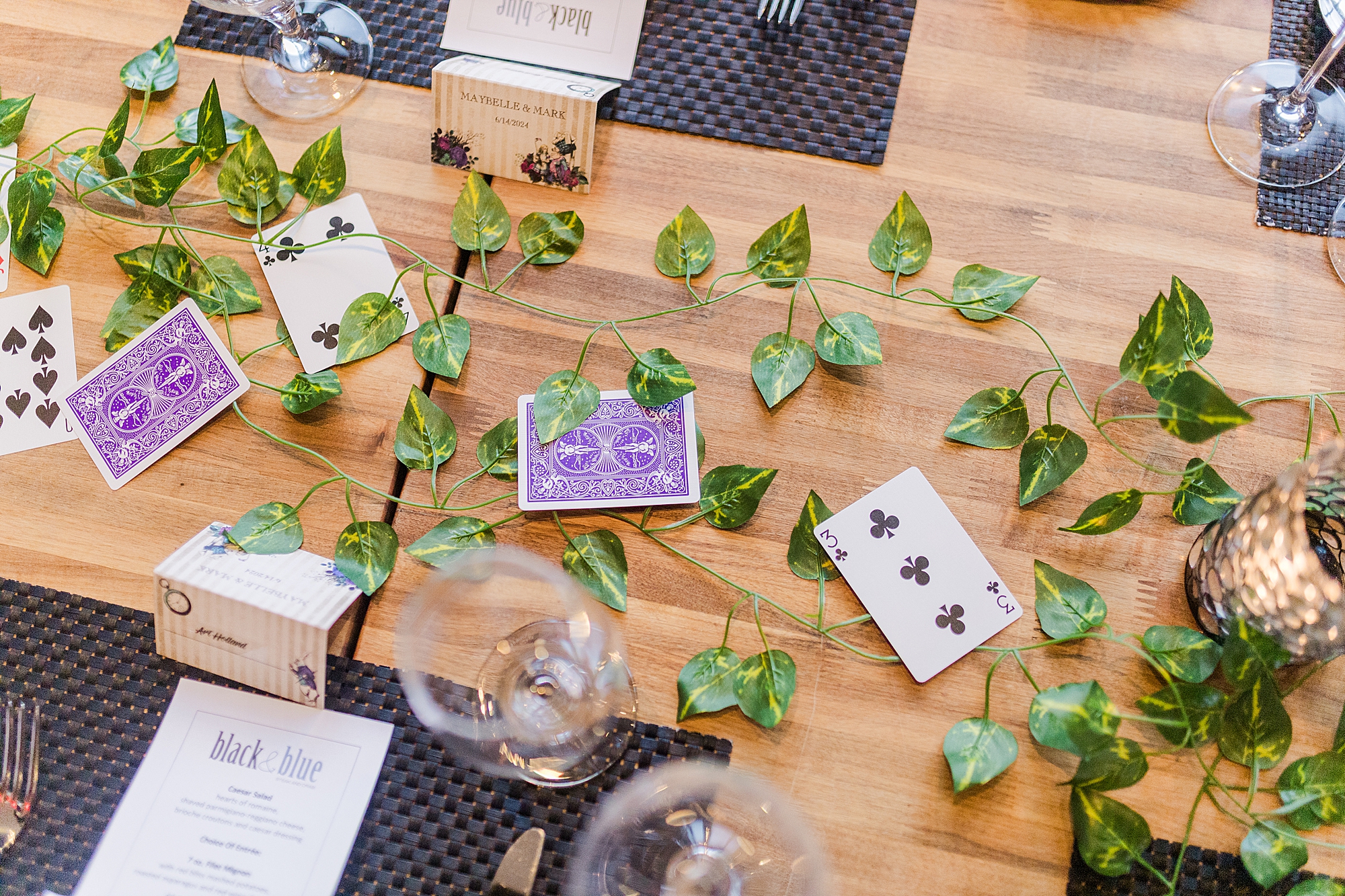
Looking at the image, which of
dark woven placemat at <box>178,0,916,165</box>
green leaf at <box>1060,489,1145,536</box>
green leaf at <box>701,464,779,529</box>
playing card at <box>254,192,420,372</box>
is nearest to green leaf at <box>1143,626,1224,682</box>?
green leaf at <box>1060,489,1145,536</box>

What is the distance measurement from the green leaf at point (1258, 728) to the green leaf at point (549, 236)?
1074 millimetres

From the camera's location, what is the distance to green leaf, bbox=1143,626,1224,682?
3.69 ft

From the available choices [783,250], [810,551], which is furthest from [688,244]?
[810,551]

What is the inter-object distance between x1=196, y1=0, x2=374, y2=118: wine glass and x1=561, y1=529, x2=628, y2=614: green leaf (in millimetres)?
819

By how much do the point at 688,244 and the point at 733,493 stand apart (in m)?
0.38

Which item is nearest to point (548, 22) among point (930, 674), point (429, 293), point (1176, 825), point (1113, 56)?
point (429, 293)

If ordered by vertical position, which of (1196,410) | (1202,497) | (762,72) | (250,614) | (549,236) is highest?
(762,72)

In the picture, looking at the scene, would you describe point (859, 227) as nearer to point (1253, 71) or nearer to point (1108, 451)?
point (1108, 451)

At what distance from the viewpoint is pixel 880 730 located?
1.15 meters

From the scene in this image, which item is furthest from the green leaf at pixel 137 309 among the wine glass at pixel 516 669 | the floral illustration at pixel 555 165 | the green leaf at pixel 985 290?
the green leaf at pixel 985 290

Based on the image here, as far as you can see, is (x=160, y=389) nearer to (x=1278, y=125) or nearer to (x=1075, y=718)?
(x=1075, y=718)

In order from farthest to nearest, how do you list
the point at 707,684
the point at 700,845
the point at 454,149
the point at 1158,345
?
the point at 454,149 < the point at 707,684 < the point at 1158,345 < the point at 700,845

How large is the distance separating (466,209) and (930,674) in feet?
3.05

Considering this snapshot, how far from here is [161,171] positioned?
51.1 inches
